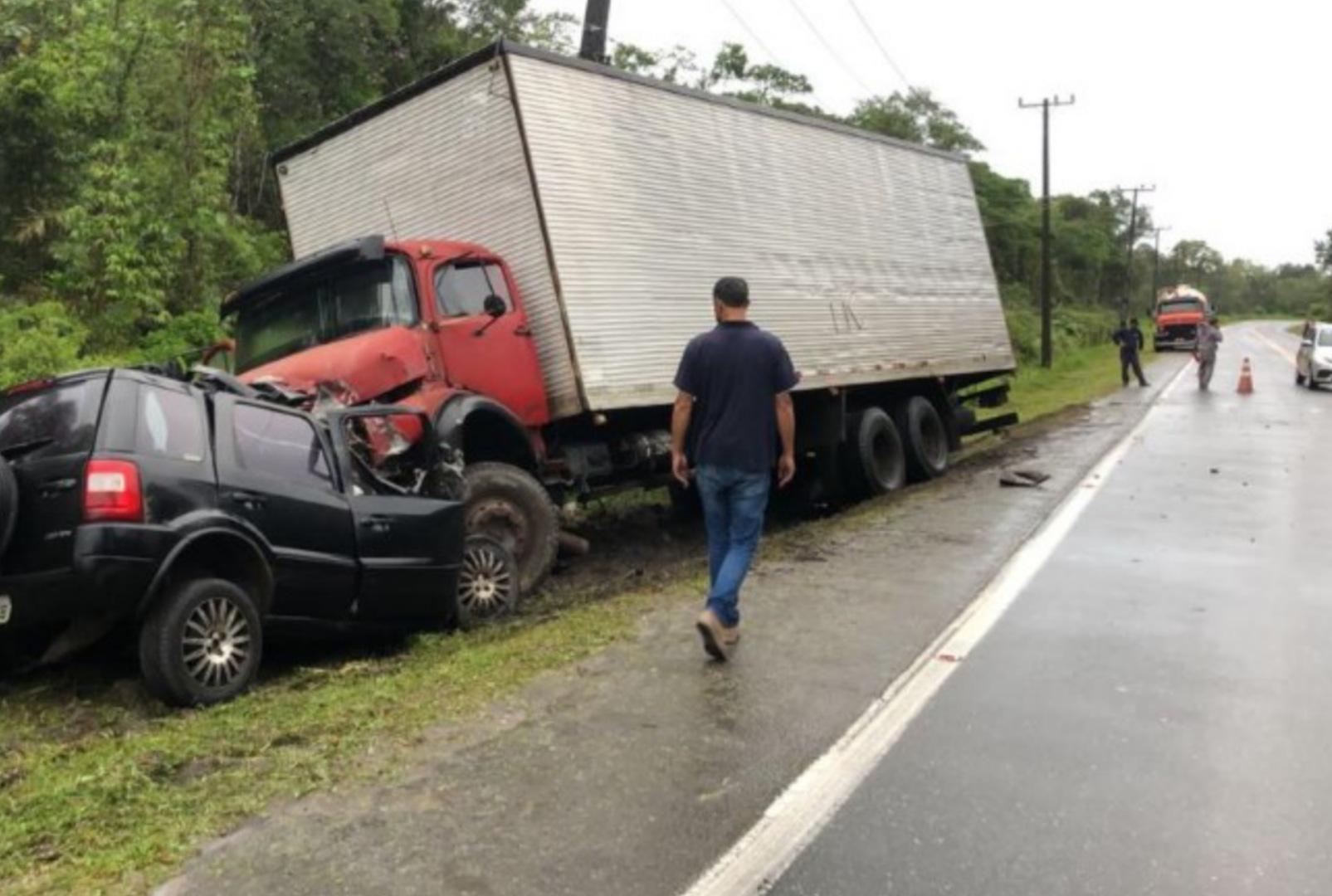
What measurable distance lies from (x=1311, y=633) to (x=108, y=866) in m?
5.76

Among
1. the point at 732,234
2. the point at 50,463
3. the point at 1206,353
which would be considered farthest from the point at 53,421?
the point at 1206,353

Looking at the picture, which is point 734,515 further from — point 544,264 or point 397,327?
point 544,264

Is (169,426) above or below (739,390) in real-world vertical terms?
above

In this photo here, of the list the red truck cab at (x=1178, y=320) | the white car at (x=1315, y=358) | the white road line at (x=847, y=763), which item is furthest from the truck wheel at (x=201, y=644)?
the red truck cab at (x=1178, y=320)

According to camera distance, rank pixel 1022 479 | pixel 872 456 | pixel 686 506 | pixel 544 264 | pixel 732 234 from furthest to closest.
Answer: pixel 872 456, pixel 686 506, pixel 1022 479, pixel 732 234, pixel 544 264

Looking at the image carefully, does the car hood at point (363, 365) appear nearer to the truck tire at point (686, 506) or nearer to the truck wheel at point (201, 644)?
the truck wheel at point (201, 644)

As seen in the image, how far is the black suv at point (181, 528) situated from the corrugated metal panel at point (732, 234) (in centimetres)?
273

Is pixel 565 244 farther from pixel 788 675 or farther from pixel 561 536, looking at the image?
pixel 788 675

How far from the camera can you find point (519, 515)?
7.73m

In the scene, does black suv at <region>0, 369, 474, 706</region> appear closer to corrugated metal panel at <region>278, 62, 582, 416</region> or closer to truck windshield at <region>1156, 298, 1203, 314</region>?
corrugated metal panel at <region>278, 62, 582, 416</region>

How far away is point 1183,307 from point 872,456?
43660 mm

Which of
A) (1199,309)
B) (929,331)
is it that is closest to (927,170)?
(929,331)

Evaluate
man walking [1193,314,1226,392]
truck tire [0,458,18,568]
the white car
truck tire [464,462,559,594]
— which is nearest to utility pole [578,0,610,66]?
truck tire [464,462,559,594]

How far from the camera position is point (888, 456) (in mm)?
12875
